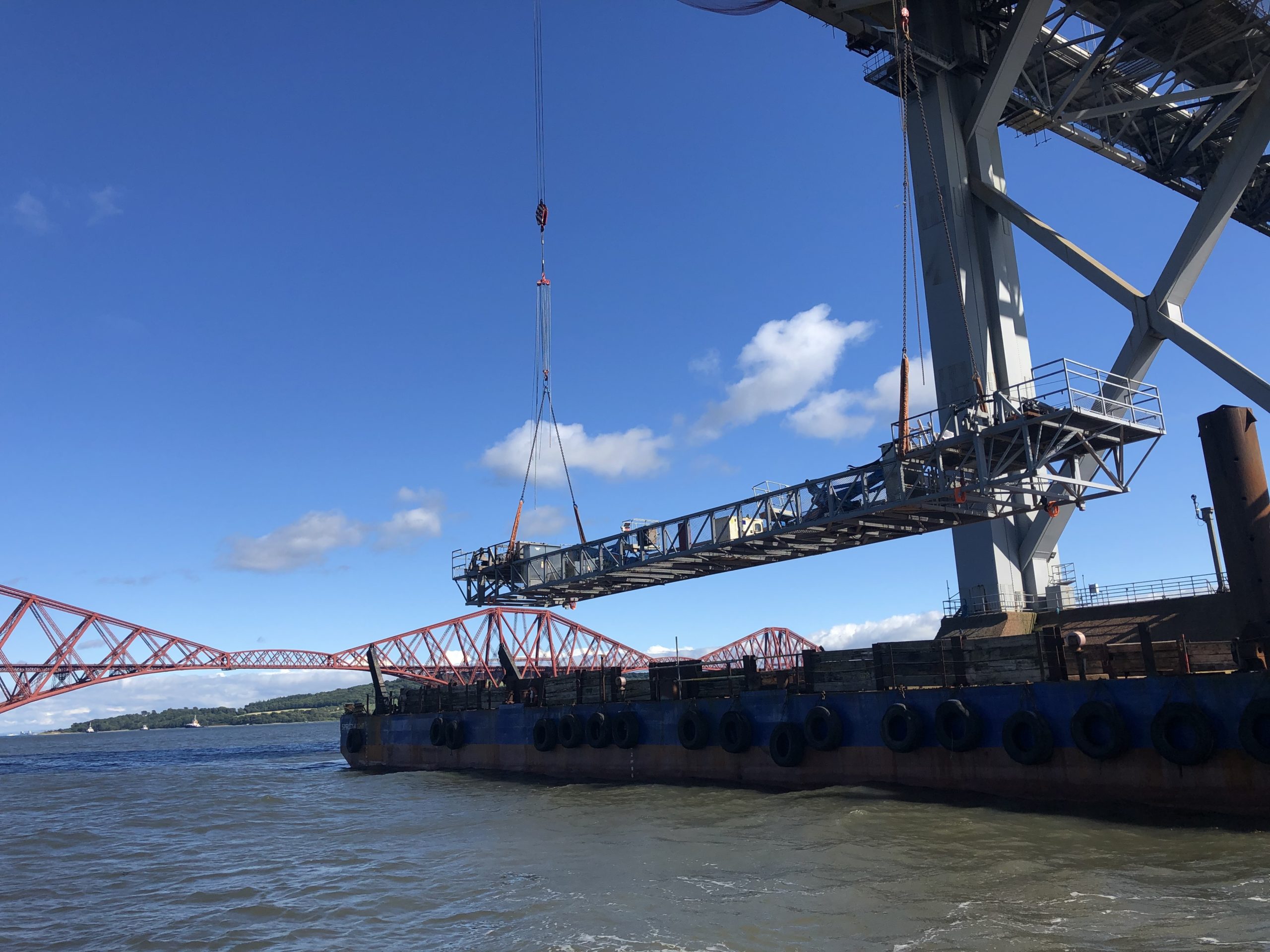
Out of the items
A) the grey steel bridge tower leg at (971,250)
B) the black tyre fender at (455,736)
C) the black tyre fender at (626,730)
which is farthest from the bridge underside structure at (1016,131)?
the black tyre fender at (455,736)

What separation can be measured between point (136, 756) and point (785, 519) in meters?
89.0

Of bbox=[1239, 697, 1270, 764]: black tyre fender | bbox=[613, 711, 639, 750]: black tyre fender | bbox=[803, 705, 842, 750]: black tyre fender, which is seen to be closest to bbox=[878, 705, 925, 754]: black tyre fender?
bbox=[803, 705, 842, 750]: black tyre fender

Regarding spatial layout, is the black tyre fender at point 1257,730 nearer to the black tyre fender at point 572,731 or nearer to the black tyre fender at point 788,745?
the black tyre fender at point 788,745

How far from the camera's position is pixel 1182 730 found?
17.2 m

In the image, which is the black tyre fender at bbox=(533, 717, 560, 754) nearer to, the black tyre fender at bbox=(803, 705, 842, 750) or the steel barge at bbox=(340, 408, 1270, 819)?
the steel barge at bbox=(340, 408, 1270, 819)

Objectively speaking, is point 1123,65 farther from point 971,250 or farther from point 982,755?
point 982,755

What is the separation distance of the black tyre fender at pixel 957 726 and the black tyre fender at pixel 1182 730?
3949 millimetres

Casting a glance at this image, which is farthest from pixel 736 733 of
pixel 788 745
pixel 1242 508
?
pixel 1242 508

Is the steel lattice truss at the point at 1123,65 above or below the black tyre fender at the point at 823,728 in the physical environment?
above

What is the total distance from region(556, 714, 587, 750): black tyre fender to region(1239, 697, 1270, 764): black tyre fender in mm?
21240

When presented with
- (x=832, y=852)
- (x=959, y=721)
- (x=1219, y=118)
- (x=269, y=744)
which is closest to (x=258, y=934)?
(x=832, y=852)

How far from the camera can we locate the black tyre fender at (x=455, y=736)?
130ft

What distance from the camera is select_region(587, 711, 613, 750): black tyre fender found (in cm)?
3100

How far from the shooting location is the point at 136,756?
3607 inches
